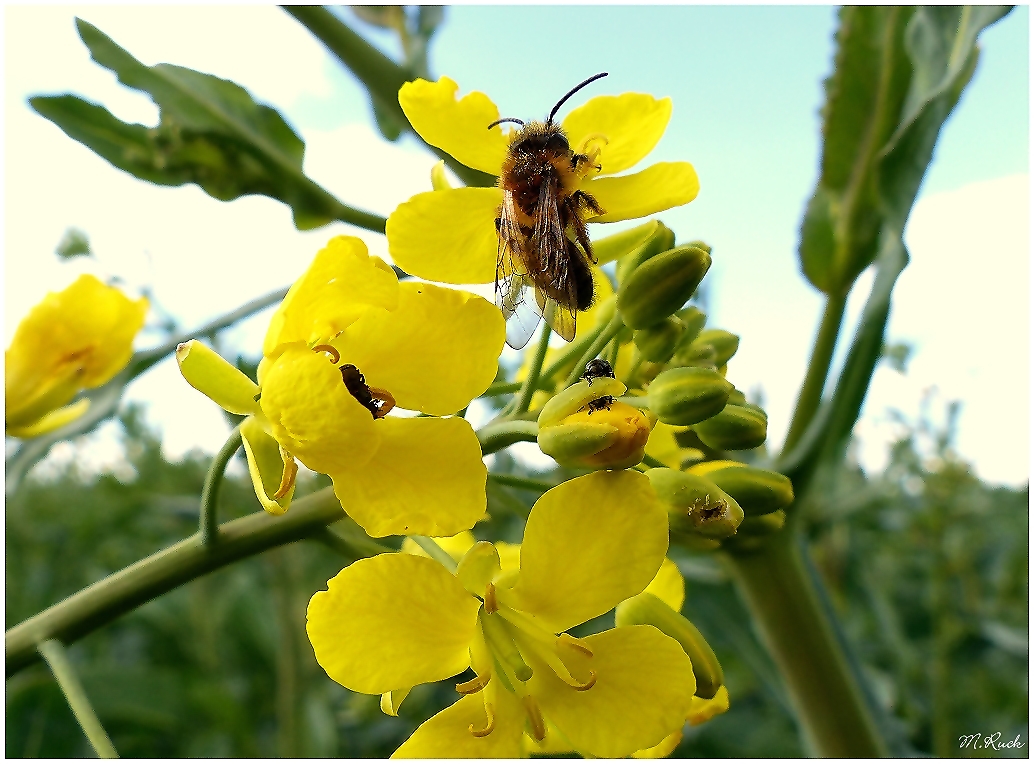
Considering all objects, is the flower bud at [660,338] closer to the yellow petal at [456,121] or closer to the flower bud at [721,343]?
the flower bud at [721,343]

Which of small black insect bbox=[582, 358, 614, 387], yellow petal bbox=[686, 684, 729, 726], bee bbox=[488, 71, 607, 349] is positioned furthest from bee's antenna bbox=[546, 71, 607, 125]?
yellow petal bbox=[686, 684, 729, 726]

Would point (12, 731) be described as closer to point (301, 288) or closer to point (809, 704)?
point (301, 288)

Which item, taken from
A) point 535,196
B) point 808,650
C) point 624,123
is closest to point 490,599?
point 535,196

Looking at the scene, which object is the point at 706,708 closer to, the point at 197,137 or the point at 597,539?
the point at 597,539

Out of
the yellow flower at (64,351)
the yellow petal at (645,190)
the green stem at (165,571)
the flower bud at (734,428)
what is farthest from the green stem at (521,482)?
the yellow flower at (64,351)

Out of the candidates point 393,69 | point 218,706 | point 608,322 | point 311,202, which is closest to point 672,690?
point 608,322

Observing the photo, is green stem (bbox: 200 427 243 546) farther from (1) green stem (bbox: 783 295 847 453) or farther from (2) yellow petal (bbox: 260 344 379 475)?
(1) green stem (bbox: 783 295 847 453)
